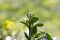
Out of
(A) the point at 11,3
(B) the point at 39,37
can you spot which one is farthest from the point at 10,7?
(B) the point at 39,37

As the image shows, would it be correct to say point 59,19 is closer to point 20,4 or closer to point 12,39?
point 20,4

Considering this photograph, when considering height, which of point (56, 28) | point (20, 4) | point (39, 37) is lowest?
point (56, 28)

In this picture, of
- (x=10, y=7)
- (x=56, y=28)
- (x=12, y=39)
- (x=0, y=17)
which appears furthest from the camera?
(x=10, y=7)

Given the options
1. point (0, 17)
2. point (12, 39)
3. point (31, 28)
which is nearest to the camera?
point (31, 28)

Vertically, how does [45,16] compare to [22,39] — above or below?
below

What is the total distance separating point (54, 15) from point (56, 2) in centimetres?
33

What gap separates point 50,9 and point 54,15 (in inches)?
7.3

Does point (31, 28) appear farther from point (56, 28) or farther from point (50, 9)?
point (50, 9)

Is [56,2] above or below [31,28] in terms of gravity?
below

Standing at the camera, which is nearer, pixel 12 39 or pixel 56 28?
pixel 12 39

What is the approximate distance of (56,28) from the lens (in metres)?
1.86

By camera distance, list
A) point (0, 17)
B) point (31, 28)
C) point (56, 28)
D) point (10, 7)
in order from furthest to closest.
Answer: point (10, 7)
point (0, 17)
point (56, 28)
point (31, 28)

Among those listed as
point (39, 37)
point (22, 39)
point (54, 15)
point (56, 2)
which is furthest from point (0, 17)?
point (39, 37)

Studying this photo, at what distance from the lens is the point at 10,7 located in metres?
2.28
